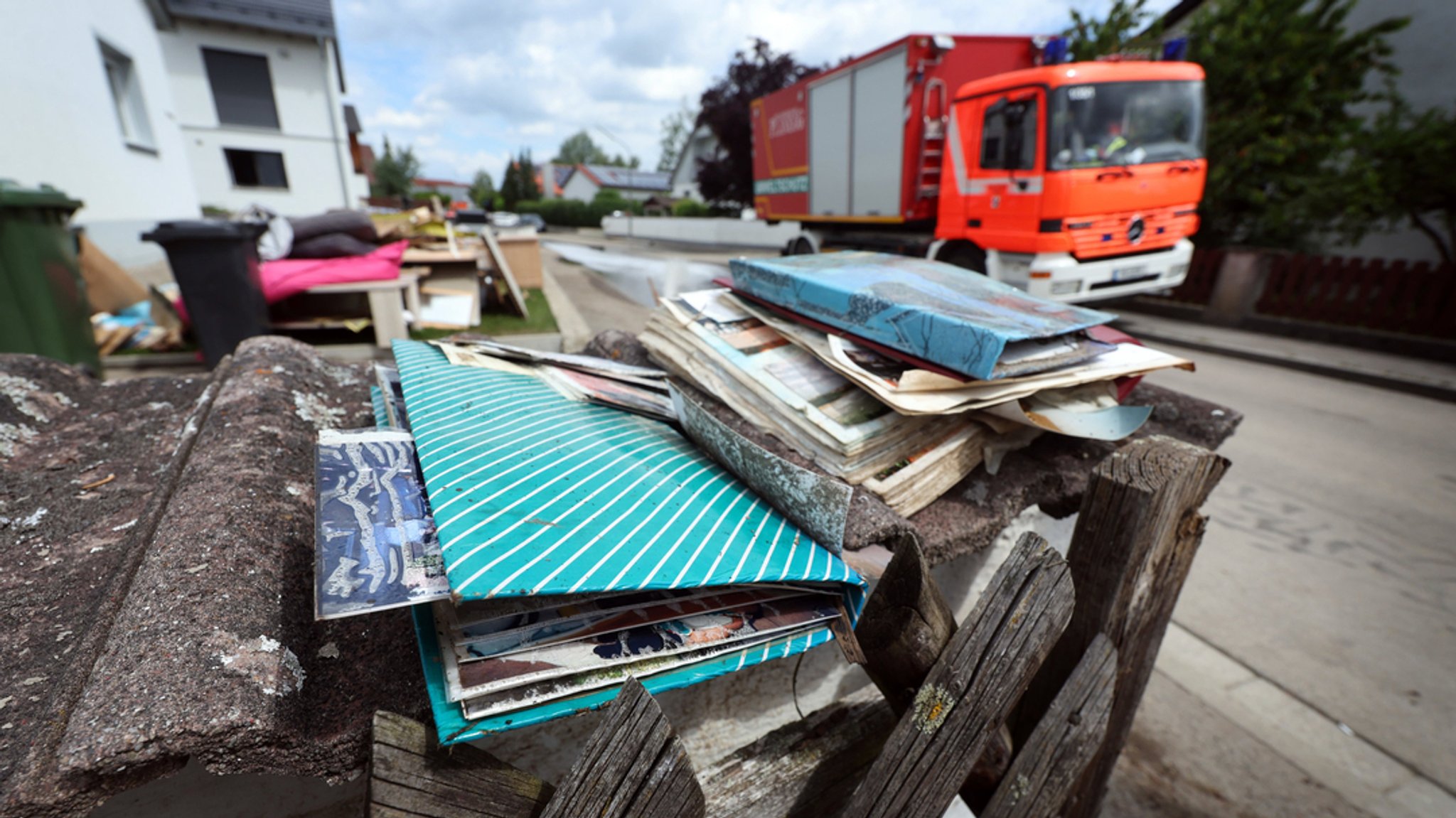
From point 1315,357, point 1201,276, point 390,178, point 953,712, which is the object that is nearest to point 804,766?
point 953,712

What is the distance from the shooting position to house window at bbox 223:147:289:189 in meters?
18.8

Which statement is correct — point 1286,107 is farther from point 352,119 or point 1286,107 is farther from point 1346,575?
point 352,119

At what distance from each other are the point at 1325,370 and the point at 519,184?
55.2 m

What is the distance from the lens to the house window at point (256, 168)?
61.7 ft

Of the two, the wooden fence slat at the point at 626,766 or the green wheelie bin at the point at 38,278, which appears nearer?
the wooden fence slat at the point at 626,766

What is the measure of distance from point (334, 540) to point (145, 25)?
43.6ft

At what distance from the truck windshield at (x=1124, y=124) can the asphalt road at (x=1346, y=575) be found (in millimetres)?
3120

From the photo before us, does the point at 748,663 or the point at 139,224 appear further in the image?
the point at 139,224

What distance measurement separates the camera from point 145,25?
369 inches

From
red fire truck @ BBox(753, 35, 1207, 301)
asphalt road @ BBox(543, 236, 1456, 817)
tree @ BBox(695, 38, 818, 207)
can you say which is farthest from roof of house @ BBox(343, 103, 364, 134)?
asphalt road @ BBox(543, 236, 1456, 817)

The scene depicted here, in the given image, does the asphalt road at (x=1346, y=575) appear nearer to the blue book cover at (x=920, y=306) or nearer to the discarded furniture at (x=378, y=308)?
the blue book cover at (x=920, y=306)

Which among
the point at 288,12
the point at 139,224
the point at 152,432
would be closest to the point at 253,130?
the point at 288,12

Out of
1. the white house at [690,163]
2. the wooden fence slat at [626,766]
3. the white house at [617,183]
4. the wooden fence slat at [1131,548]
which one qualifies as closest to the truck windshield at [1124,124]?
the wooden fence slat at [1131,548]

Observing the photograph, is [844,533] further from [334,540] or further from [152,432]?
[152,432]
